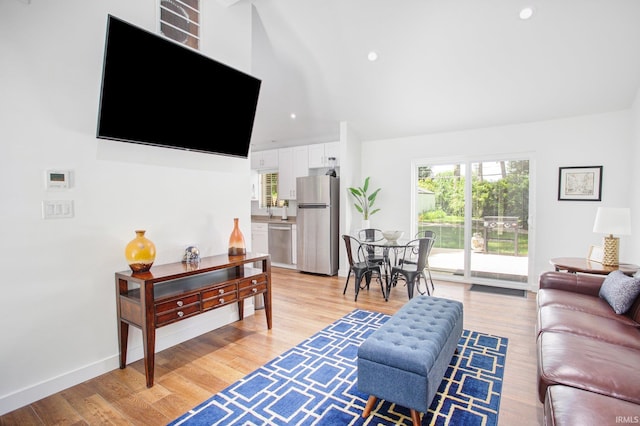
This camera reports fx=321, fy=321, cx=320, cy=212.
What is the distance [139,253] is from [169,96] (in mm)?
1298

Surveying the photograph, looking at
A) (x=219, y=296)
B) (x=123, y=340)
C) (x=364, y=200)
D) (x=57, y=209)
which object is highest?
(x=364, y=200)

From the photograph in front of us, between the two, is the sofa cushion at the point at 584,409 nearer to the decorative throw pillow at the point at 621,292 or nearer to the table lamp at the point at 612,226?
the decorative throw pillow at the point at 621,292

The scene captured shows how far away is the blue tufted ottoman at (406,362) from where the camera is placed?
1.78 metres

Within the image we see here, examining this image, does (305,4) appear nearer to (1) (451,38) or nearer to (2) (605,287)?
(1) (451,38)

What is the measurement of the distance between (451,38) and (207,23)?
2.56 metres

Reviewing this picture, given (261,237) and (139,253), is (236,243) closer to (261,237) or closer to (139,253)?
(139,253)

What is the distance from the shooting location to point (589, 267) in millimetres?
3264

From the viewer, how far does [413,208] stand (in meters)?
5.59

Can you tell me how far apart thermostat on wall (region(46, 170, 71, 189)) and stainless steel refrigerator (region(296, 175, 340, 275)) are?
148 inches

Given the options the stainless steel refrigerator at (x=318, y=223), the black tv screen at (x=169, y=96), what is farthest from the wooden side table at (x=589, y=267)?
the black tv screen at (x=169, y=96)

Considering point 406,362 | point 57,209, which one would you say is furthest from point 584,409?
point 57,209

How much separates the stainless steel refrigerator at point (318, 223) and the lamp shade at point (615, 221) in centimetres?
350

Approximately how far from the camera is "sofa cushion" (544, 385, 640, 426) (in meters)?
1.25

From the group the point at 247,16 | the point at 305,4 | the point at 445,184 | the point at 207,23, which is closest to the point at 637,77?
the point at 445,184
